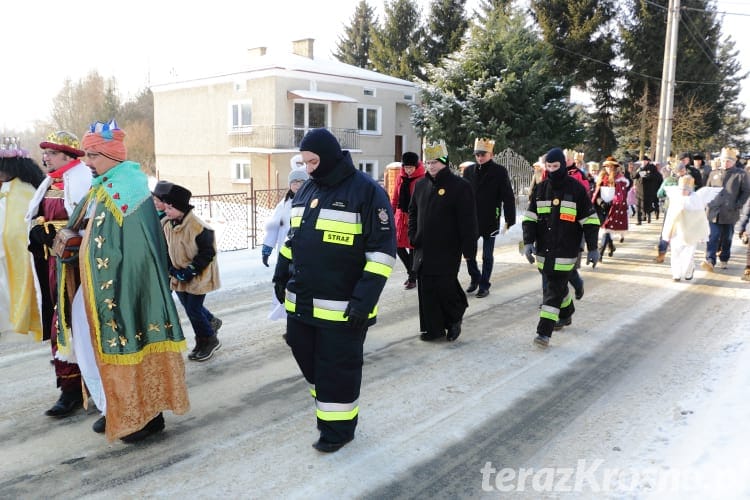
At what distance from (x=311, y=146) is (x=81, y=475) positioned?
99.9 inches

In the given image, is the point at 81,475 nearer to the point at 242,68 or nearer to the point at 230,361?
the point at 230,361

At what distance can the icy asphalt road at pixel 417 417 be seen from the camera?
370 cm

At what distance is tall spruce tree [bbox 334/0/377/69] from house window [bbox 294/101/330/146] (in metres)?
22.0

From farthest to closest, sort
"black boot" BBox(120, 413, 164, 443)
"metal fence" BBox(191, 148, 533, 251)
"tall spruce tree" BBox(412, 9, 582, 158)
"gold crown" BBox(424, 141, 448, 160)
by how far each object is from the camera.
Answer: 1. "tall spruce tree" BBox(412, 9, 582, 158)
2. "metal fence" BBox(191, 148, 533, 251)
3. "gold crown" BBox(424, 141, 448, 160)
4. "black boot" BBox(120, 413, 164, 443)

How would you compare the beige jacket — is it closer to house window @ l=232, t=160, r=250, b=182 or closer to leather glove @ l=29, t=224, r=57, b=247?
leather glove @ l=29, t=224, r=57, b=247

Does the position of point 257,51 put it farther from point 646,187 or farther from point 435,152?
point 435,152

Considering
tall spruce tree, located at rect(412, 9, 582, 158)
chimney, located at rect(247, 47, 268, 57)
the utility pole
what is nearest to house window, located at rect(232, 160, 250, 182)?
chimney, located at rect(247, 47, 268, 57)

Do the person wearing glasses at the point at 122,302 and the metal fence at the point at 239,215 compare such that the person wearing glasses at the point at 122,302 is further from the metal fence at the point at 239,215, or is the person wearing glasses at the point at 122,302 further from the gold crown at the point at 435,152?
the metal fence at the point at 239,215

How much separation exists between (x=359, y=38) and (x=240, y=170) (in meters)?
25.1

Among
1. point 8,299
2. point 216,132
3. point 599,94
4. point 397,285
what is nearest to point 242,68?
point 216,132

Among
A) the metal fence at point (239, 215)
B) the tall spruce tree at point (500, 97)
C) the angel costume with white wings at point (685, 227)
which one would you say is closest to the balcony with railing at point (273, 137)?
the tall spruce tree at point (500, 97)

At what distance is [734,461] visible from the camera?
3785 mm

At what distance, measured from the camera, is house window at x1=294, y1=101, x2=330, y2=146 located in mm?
29922

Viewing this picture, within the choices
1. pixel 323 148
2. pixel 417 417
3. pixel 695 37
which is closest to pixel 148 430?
pixel 417 417
